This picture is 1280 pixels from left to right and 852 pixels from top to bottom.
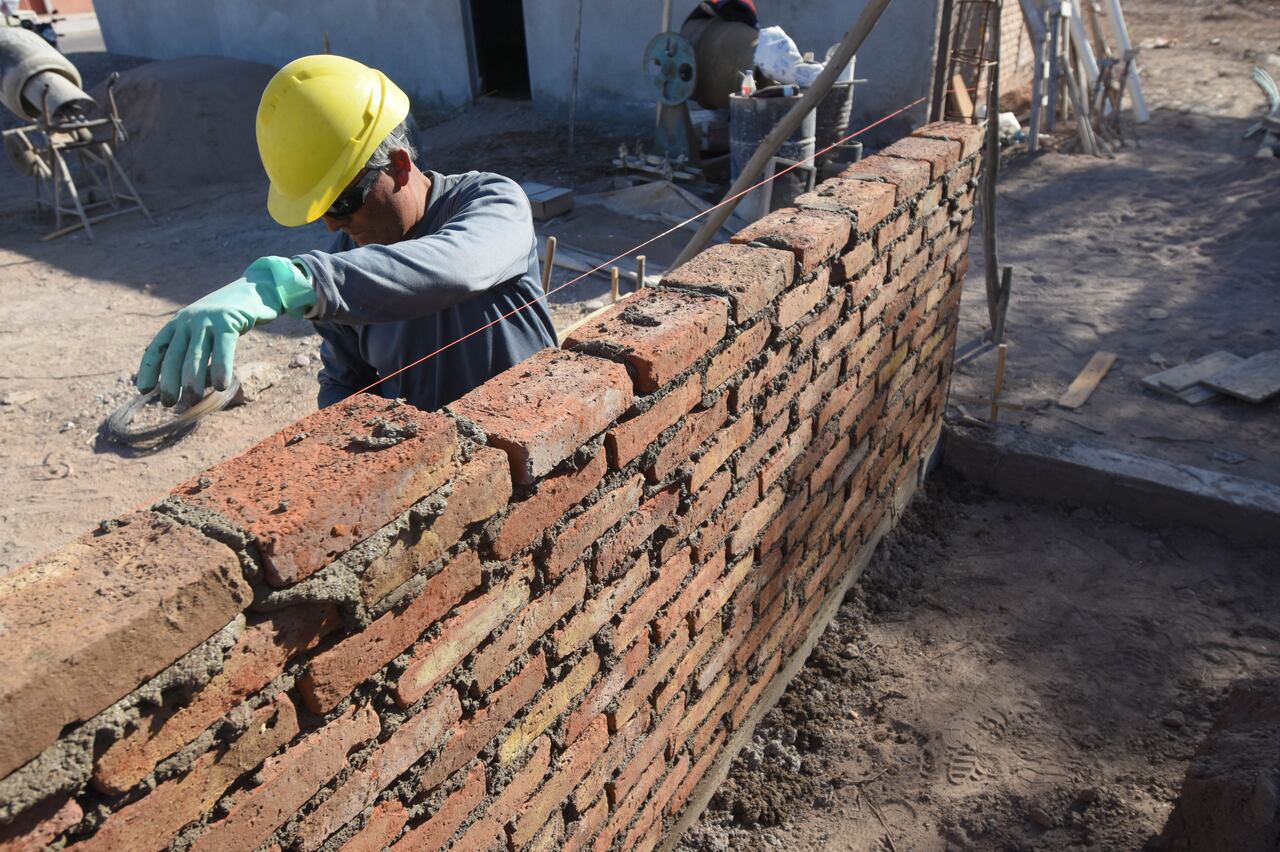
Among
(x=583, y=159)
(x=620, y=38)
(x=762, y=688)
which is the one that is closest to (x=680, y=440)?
(x=762, y=688)

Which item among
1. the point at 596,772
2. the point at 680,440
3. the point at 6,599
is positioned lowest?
the point at 596,772

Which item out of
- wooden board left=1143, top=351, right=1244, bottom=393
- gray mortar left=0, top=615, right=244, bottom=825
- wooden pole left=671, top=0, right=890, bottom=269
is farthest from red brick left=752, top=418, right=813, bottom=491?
wooden board left=1143, top=351, right=1244, bottom=393

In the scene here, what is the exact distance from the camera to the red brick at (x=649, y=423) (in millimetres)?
1815

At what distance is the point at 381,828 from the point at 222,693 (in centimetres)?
47

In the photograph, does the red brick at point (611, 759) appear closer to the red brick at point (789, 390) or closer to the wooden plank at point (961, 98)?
the red brick at point (789, 390)

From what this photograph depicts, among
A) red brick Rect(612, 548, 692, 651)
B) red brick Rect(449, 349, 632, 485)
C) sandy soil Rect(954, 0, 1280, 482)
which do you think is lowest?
sandy soil Rect(954, 0, 1280, 482)

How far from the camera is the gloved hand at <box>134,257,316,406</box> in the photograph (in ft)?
4.94

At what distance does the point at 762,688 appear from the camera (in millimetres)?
2891

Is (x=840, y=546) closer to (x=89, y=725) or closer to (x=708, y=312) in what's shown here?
(x=708, y=312)

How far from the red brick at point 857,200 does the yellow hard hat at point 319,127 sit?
1282 millimetres

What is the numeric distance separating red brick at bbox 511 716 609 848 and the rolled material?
427 inches

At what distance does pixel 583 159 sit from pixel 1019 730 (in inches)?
355

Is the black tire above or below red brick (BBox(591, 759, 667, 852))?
below

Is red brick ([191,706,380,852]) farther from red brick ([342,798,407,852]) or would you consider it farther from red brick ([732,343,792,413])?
red brick ([732,343,792,413])
